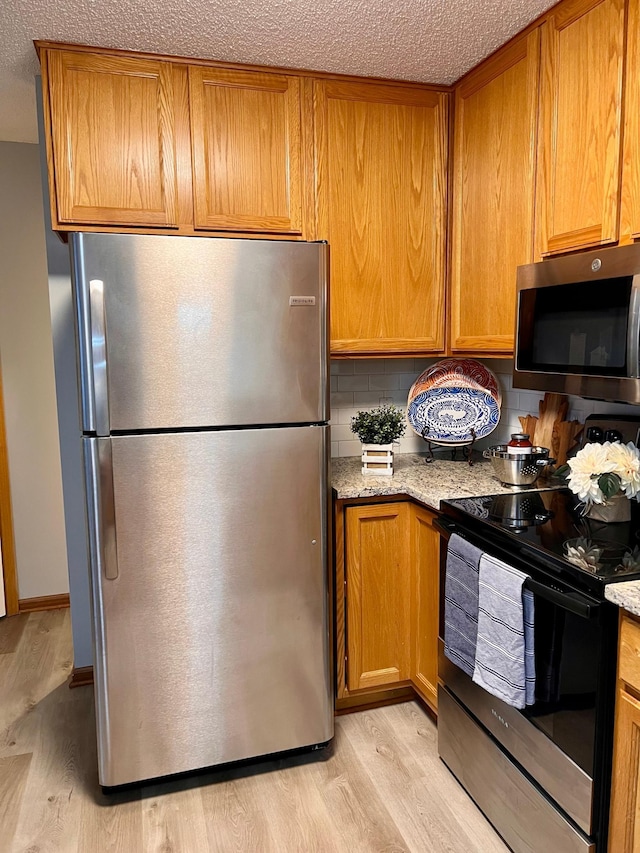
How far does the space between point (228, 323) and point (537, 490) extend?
1.16 m

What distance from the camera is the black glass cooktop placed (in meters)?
1.41

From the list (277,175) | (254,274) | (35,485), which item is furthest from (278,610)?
(35,485)

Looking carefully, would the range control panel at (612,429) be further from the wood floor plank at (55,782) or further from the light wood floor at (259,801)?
the wood floor plank at (55,782)

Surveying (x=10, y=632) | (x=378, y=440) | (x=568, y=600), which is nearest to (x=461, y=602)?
(x=568, y=600)

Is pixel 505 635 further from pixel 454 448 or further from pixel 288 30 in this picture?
pixel 288 30

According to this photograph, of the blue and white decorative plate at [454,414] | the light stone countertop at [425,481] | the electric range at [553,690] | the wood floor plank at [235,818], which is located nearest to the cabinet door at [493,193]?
the blue and white decorative plate at [454,414]

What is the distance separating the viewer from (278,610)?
6.43 ft

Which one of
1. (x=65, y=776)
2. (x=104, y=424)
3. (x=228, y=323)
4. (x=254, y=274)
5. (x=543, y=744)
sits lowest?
(x=65, y=776)

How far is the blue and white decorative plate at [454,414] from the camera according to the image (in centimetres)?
252

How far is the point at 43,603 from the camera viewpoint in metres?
3.33

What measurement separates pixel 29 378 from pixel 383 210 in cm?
202

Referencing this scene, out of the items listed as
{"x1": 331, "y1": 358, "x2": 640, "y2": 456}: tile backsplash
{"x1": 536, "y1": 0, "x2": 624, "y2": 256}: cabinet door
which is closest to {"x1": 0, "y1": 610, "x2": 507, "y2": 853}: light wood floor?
{"x1": 331, "y1": 358, "x2": 640, "y2": 456}: tile backsplash

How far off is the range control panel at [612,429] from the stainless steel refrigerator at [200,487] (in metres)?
0.88

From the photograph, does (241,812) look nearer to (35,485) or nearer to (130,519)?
(130,519)
